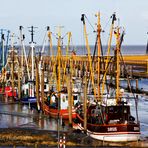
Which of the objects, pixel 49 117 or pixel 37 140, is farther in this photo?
pixel 49 117

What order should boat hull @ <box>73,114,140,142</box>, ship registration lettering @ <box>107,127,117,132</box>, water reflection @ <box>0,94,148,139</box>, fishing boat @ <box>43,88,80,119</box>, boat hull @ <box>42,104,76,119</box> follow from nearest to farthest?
1. boat hull @ <box>73,114,140,142</box>
2. ship registration lettering @ <box>107,127,117,132</box>
3. water reflection @ <box>0,94,148,139</box>
4. boat hull @ <box>42,104,76,119</box>
5. fishing boat @ <box>43,88,80,119</box>

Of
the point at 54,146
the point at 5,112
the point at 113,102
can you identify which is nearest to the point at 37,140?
the point at 54,146

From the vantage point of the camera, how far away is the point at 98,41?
55.7 m

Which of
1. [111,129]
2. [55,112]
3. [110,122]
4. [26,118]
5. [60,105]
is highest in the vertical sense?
[110,122]

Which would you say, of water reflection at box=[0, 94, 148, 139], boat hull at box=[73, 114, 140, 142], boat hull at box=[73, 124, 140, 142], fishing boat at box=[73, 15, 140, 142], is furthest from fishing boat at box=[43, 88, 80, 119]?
boat hull at box=[73, 124, 140, 142]

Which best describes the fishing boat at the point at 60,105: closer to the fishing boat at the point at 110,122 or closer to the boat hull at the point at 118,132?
the fishing boat at the point at 110,122

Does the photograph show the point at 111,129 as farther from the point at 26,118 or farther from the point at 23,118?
the point at 23,118

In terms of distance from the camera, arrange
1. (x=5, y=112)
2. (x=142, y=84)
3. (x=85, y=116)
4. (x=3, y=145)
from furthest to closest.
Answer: (x=142, y=84), (x=5, y=112), (x=85, y=116), (x=3, y=145)

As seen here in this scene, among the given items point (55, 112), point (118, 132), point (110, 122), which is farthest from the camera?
point (55, 112)

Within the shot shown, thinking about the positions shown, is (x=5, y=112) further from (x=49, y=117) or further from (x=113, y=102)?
(x=113, y=102)

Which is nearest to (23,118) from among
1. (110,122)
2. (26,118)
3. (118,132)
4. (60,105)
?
(26,118)

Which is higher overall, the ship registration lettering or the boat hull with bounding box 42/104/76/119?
the ship registration lettering

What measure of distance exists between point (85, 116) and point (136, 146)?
7.23 m

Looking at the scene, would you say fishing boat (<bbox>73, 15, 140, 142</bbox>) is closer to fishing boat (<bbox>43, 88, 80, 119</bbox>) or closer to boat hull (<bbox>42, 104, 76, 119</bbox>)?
boat hull (<bbox>42, 104, 76, 119</bbox>)
